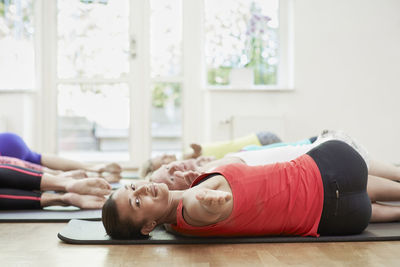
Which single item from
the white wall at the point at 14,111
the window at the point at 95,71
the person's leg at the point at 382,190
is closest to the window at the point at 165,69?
the window at the point at 95,71

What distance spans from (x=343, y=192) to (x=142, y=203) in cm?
61

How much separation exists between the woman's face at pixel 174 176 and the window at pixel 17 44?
309cm

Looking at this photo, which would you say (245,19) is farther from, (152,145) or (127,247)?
(127,247)

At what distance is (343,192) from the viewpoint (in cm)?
138

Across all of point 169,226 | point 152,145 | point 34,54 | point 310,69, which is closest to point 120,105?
point 152,145

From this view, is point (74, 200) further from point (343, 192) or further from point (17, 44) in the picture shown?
point (17, 44)

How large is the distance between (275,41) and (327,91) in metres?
0.74

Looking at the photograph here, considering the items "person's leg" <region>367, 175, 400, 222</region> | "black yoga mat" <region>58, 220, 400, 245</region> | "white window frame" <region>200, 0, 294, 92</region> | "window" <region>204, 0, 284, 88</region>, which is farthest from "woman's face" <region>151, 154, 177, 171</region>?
"window" <region>204, 0, 284, 88</region>

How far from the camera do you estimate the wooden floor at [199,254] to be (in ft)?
3.89

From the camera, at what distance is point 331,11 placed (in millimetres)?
4355

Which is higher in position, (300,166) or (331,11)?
(331,11)

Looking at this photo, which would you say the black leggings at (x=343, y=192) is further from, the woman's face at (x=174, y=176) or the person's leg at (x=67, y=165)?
the person's leg at (x=67, y=165)

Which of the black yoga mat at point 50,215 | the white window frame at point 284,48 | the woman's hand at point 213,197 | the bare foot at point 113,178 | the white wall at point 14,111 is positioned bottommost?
the bare foot at point 113,178

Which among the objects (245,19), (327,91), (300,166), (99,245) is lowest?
(99,245)
